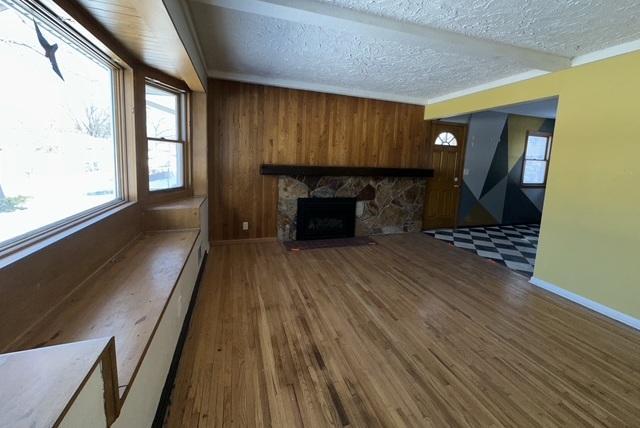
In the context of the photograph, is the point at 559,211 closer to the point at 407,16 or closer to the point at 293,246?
the point at 407,16

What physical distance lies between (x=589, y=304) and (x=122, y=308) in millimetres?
3970

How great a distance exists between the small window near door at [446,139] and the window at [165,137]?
4.52 m

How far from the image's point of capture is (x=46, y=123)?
1.50m

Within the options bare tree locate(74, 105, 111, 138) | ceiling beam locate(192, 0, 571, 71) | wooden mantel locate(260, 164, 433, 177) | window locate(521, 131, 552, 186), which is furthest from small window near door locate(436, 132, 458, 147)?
bare tree locate(74, 105, 111, 138)

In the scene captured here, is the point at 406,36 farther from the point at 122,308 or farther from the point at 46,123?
the point at 122,308

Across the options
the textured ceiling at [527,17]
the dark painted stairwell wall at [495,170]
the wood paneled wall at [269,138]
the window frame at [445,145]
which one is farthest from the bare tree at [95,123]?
the dark painted stairwell wall at [495,170]

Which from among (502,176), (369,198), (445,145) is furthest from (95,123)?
(502,176)

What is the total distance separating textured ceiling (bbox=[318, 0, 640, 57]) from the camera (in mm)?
2066

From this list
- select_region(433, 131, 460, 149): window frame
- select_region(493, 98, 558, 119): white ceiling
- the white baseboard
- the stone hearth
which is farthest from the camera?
select_region(433, 131, 460, 149): window frame

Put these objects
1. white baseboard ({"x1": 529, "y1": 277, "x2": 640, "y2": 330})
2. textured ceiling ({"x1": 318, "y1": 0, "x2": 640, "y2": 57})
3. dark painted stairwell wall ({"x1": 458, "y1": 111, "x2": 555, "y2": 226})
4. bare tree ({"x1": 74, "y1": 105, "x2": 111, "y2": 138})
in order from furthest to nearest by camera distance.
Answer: dark painted stairwell wall ({"x1": 458, "y1": 111, "x2": 555, "y2": 226}) < white baseboard ({"x1": 529, "y1": 277, "x2": 640, "y2": 330}) < textured ceiling ({"x1": 318, "y1": 0, "x2": 640, "y2": 57}) < bare tree ({"x1": 74, "y1": 105, "x2": 111, "y2": 138})

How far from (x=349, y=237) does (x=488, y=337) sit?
2.97 m

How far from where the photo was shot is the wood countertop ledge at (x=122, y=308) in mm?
1204

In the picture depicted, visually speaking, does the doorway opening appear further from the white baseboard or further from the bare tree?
→ the bare tree

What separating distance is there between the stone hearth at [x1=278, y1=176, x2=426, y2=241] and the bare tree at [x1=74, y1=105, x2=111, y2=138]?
258 cm
